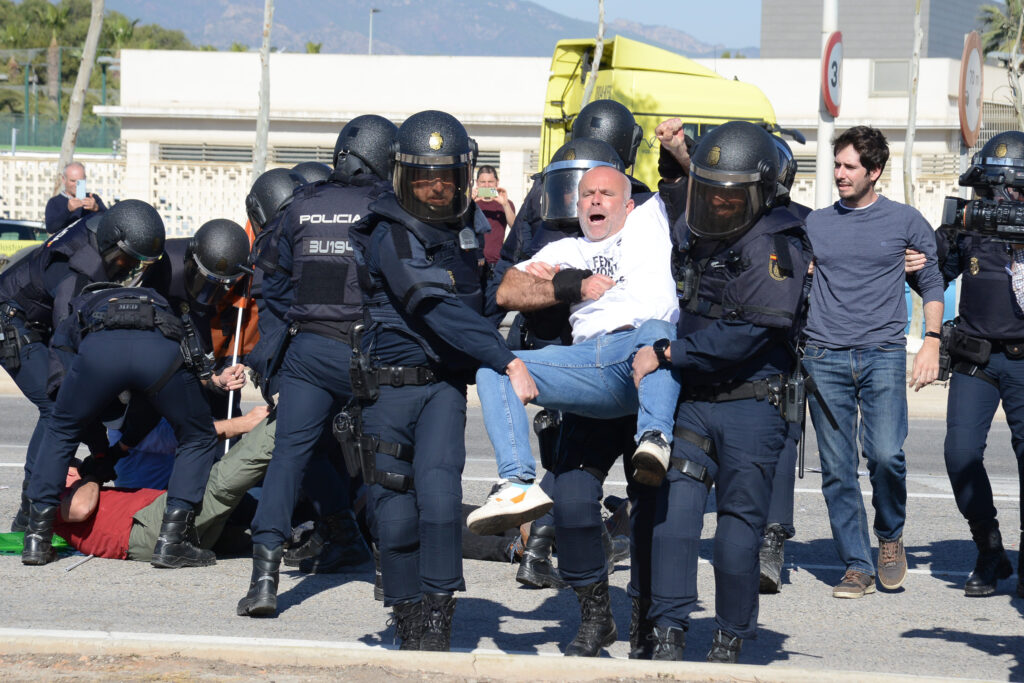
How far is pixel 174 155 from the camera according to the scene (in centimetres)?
3234

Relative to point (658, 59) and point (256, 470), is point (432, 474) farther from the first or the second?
point (658, 59)

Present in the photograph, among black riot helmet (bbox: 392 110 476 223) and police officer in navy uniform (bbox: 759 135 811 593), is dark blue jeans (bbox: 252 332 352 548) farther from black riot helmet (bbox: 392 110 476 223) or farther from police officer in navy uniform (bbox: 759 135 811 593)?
police officer in navy uniform (bbox: 759 135 811 593)

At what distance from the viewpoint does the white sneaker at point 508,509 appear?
4.70 metres

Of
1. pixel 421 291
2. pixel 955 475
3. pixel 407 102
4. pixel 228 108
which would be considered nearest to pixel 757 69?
pixel 407 102

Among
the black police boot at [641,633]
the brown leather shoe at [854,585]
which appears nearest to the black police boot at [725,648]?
the black police boot at [641,633]

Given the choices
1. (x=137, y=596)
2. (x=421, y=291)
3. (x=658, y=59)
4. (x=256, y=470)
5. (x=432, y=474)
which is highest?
(x=658, y=59)

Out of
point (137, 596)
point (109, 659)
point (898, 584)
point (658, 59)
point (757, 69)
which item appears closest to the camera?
point (109, 659)

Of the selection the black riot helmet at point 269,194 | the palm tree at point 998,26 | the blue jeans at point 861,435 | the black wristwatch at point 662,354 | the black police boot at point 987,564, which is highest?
the palm tree at point 998,26

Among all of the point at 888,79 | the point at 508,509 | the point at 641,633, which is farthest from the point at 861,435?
the point at 888,79

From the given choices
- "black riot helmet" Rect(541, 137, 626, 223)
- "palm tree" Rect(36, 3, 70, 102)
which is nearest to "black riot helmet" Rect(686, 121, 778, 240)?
"black riot helmet" Rect(541, 137, 626, 223)

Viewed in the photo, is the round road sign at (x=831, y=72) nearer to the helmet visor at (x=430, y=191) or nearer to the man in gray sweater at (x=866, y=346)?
the man in gray sweater at (x=866, y=346)

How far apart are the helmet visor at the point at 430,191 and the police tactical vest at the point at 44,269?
2418 mm

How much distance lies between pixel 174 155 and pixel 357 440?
28.7 meters

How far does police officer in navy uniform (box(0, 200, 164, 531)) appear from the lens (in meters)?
6.76
